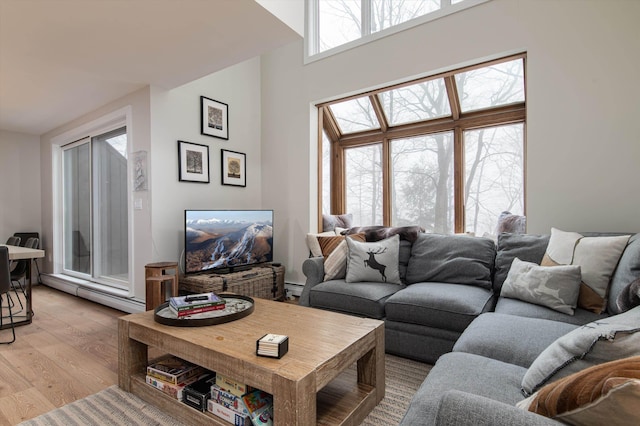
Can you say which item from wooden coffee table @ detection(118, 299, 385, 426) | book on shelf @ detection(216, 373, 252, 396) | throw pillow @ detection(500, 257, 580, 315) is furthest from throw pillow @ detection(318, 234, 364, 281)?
book on shelf @ detection(216, 373, 252, 396)

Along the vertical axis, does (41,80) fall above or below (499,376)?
above

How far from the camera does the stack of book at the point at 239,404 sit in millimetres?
1465

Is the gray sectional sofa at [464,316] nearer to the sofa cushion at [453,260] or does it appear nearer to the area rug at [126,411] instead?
the sofa cushion at [453,260]

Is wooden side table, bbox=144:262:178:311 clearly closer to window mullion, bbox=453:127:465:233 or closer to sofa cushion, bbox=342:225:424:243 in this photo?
sofa cushion, bbox=342:225:424:243

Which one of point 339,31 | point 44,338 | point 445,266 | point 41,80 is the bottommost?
point 44,338

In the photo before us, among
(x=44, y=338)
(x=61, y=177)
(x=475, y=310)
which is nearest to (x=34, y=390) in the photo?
(x=44, y=338)

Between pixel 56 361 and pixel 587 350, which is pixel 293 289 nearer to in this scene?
pixel 56 361

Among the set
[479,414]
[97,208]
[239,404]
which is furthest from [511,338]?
[97,208]

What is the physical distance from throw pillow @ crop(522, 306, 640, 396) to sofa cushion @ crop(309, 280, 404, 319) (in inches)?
56.0

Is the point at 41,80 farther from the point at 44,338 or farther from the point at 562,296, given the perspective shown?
the point at 562,296

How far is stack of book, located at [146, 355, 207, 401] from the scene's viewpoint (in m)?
1.75

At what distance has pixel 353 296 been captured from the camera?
2590mm

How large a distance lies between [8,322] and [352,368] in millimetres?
3373

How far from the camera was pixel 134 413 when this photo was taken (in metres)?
1.74
